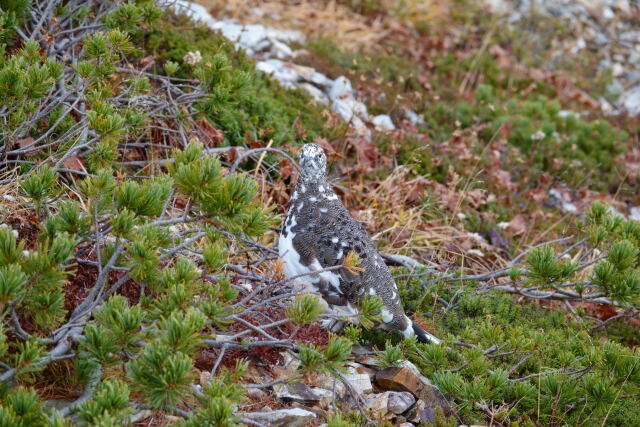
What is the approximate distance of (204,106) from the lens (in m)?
4.58

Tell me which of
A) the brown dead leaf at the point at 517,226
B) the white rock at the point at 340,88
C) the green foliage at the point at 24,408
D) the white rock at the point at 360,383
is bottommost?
the brown dead leaf at the point at 517,226

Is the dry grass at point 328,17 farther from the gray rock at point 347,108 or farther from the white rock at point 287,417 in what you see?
the white rock at point 287,417

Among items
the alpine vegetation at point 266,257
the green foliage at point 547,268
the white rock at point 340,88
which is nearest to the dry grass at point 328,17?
the white rock at point 340,88

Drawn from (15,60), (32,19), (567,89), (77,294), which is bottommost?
(567,89)

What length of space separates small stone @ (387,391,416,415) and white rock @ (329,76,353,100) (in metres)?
4.07

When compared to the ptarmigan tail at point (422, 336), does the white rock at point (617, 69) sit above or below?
below

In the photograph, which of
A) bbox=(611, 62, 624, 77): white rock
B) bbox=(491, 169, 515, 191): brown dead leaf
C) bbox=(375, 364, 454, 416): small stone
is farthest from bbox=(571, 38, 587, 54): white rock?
bbox=(375, 364, 454, 416): small stone

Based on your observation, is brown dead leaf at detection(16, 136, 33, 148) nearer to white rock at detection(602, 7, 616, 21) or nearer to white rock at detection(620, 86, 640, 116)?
white rock at detection(620, 86, 640, 116)

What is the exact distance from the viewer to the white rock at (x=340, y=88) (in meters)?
7.07

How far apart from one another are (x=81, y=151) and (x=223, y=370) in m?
2.25

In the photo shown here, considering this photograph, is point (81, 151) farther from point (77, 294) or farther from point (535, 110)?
point (535, 110)

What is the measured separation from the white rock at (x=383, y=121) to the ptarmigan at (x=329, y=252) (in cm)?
310

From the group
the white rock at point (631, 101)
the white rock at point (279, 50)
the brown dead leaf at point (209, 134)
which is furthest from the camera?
the white rock at point (631, 101)

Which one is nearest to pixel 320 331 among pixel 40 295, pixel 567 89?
pixel 40 295
